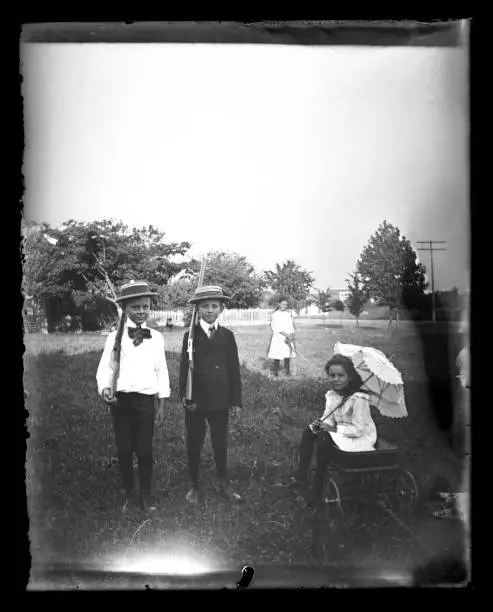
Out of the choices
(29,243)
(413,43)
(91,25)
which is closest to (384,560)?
(29,243)

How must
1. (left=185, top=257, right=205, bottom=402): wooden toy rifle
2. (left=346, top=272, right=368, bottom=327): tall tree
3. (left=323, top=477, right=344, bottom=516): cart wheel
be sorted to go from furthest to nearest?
1. (left=346, top=272, right=368, bottom=327): tall tree
2. (left=185, top=257, right=205, bottom=402): wooden toy rifle
3. (left=323, top=477, right=344, bottom=516): cart wheel

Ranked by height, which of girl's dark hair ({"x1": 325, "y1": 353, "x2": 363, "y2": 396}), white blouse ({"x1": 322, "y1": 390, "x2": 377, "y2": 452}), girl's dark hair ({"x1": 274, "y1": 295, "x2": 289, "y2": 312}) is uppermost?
girl's dark hair ({"x1": 274, "y1": 295, "x2": 289, "y2": 312})

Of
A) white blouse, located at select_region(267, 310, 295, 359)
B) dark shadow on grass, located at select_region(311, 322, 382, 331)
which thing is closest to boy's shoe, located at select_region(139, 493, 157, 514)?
white blouse, located at select_region(267, 310, 295, 359)

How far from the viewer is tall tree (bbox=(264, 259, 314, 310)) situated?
3.97 metres

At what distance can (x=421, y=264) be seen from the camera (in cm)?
402

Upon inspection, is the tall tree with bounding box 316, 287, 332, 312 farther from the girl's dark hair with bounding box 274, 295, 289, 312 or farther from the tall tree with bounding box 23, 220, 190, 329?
the tall tree with bounding box 23, 220, 190, 329

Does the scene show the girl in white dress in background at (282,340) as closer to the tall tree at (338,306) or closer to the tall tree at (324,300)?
the tall tree at (324,300)

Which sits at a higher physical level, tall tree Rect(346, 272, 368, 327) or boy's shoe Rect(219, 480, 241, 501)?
tall tree Rect(346, 272, 368, 327)

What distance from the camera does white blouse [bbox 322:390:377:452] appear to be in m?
3.86

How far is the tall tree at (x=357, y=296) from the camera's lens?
4.00m

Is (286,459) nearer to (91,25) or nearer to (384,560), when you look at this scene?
(384,560)

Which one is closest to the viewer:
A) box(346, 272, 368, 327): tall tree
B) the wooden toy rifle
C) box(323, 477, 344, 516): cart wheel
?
box(323, 477, 344, 516): cart wheel

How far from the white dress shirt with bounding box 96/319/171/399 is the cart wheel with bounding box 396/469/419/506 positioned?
1.91m

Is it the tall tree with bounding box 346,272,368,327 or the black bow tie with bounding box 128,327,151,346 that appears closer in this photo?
the black bow tie with bounding box 128,327,151,346
